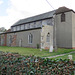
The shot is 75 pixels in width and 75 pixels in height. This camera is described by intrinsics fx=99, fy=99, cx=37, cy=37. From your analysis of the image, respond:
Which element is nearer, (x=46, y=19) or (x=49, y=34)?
(x=49, y=34)

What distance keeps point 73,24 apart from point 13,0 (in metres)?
18.0

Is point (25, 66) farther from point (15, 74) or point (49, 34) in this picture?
point (49, 34)

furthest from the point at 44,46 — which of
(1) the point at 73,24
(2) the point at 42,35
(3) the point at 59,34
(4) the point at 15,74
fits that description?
(4) the point at 15,74

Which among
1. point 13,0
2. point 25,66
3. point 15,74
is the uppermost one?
point 13,0

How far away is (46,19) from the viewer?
27.2m

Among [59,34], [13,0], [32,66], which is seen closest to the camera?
[32,66]

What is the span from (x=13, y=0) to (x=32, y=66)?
6710mm

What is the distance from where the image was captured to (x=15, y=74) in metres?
4.27

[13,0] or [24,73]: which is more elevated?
[13,0]

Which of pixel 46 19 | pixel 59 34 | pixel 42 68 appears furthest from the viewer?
pixel 46 19

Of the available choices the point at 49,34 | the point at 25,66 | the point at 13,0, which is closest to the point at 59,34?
the point at 49,34

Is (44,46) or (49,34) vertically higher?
(49,34)

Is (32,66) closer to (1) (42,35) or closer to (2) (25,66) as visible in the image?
(2) (25,66)

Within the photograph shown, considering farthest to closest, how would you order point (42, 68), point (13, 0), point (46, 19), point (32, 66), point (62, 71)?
point (46, 19)
point (13, 0)
point (32, 66)
point (42, 68)
point (62, 71)
